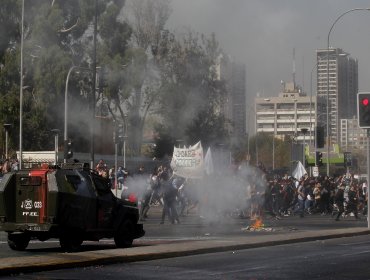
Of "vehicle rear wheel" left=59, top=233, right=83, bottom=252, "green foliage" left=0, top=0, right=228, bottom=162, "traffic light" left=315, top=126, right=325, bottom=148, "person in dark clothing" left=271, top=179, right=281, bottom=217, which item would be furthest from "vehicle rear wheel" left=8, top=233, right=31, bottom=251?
"traffic light" left=315, top=126, right=325, bottom=148

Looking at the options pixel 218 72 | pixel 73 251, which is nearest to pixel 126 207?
pixel 73 251

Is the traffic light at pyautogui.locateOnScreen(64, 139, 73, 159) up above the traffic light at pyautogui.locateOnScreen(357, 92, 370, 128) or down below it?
below

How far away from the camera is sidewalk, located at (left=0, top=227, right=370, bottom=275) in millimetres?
14977

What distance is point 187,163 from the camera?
3088 centimetres

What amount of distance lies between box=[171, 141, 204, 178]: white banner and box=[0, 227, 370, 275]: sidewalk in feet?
20.6

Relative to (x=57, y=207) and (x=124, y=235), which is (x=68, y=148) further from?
(x=57, y=207)

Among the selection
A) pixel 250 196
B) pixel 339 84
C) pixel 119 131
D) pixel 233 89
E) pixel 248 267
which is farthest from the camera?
pixel 339 84

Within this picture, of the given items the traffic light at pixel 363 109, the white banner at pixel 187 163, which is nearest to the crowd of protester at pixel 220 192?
the white banner at pixel 187 163

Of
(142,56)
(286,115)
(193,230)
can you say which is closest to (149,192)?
(193,230)

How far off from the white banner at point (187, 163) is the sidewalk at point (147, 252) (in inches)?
247

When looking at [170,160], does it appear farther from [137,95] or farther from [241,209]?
[137,95]

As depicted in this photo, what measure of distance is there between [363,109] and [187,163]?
678 centimetres

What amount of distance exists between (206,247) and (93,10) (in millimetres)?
13980

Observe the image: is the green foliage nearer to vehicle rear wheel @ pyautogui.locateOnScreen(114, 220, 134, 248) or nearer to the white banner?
the white banner
